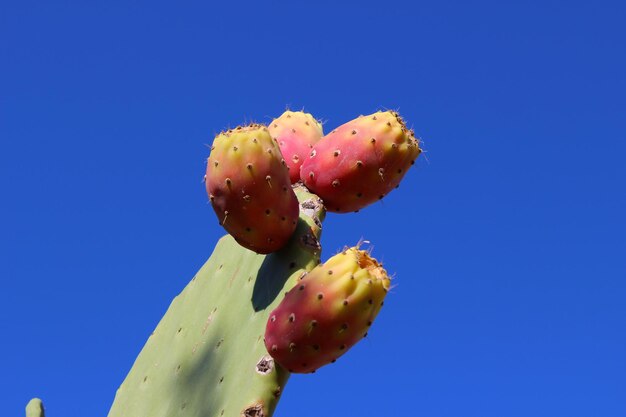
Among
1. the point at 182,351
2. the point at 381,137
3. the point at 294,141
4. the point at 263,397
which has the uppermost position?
the point at 294,141

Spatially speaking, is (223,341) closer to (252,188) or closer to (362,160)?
(252,188)

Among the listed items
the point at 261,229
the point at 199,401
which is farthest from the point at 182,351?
the point at 261,229

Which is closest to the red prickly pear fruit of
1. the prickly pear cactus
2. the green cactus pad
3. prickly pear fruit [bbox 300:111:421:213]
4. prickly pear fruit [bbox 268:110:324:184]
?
the prickly pear cactus

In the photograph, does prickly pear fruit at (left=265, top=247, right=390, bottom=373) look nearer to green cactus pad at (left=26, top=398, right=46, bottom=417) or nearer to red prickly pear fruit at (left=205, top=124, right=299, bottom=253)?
red prickly pear fruit at (left=205, top=124, right=299, bottom=253)

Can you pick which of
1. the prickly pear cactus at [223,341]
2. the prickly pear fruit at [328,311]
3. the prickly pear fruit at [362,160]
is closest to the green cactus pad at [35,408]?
the prickly pear cactus at [223,341]

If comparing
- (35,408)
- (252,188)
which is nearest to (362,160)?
(252,188)

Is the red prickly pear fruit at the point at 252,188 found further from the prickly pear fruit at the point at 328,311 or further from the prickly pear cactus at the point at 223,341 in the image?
the prickly pear fruit at the point at 328,311

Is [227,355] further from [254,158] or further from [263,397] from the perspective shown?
[254,158]
